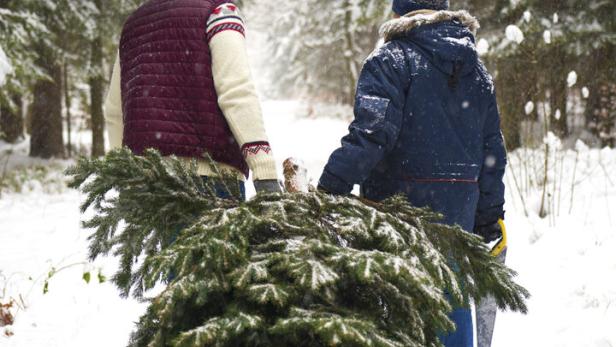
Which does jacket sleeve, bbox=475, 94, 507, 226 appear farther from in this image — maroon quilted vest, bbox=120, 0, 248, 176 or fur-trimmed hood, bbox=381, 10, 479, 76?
maroon quilted vest, bbox=120, 0, 248, 176

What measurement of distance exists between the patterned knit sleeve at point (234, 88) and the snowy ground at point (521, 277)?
2.16 metres

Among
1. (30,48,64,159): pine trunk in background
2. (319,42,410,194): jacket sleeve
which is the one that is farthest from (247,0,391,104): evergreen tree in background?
(319,42,410,194): jacket sleeve

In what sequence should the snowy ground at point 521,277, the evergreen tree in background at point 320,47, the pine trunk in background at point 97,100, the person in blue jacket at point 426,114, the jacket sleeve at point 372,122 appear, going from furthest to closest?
1. the evergreen tree in background at point 320,47
2. the pine trunk in background at point 97,100
3. the snowy ground at point 521,277
4. the person in blue jacket at point 426,114
5. the jacket sleeve at point 372,122

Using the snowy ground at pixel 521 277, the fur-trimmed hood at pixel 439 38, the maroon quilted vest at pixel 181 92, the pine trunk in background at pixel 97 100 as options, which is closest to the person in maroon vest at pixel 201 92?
the maroon quilted vest at pixel 181 92

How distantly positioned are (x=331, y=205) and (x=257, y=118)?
878mm

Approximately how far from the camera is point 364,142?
2254 millimetres

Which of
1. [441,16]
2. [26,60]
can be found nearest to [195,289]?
[441,16]

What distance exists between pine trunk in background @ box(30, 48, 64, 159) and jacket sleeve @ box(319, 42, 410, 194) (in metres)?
12.7

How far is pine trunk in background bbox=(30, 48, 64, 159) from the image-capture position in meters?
13.3

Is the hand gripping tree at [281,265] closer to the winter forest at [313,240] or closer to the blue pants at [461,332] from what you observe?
the winter forest at [313,240]

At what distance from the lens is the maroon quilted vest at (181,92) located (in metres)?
2.36

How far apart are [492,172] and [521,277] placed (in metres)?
2.67

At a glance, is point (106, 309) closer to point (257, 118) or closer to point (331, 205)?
point (257, 118)

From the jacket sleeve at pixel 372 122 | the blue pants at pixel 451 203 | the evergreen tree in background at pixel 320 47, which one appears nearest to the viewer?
the jacket sleeve at pixel 372 122
